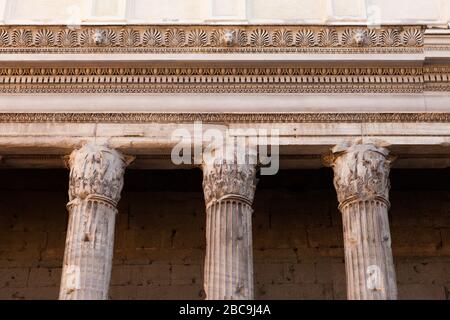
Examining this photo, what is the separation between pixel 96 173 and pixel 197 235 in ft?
12.2

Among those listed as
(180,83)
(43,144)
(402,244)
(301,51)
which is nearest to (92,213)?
(43,144)

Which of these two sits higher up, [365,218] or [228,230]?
[365,218]

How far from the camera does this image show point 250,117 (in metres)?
16.1

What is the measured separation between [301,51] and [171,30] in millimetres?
2096

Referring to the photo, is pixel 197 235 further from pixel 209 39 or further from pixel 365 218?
pixel 365 218

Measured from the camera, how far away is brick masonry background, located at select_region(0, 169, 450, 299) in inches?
723

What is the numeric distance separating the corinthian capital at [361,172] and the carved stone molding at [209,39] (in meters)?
1.77

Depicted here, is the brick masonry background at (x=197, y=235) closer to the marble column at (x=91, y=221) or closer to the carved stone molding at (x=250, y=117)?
the carved stone molding at (x=250, y=117)

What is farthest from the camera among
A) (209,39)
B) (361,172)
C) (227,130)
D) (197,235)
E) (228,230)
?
(197,235)

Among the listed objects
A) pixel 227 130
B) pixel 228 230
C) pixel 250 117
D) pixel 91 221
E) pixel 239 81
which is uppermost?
pixel 239 81

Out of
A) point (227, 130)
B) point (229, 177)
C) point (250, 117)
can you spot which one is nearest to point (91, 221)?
point (229, 177)

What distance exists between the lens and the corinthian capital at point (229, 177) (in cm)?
1549

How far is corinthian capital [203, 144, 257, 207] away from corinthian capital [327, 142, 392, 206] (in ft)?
4.29

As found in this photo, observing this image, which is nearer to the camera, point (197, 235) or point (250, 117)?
point (250, 117)
